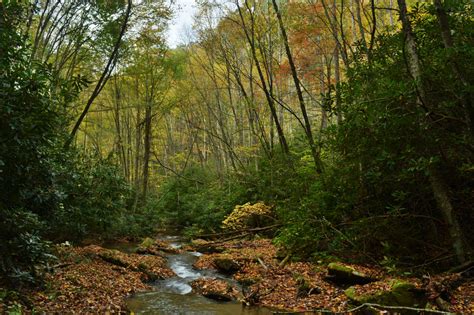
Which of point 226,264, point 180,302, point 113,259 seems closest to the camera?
point 180,302

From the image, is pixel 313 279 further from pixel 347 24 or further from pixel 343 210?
pixel 347 24

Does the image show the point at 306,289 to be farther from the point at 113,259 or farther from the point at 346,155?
the point at 113,259

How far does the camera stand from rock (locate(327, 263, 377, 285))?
21.2 ft

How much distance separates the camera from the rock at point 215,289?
732 centimetres

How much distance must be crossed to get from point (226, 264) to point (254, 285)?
2.16 meters

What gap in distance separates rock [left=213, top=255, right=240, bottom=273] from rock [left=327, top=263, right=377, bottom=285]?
334 centimetres

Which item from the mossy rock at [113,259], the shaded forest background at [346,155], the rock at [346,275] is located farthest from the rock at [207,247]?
the rock at [346,275]

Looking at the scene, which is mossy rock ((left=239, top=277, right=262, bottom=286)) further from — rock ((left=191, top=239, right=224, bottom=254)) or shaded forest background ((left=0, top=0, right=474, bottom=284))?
rock ((left=191, top=239, right=224, bottom=254))

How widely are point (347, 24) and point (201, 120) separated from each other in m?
14.1

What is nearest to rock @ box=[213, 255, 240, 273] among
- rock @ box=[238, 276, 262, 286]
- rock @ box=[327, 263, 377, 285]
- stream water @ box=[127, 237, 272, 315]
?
stream water @ box=[127, 237, 272, 315]

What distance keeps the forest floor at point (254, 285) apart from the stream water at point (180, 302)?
0.25m

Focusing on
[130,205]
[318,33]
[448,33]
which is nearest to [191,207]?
[130,205]

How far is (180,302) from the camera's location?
7.27 metres

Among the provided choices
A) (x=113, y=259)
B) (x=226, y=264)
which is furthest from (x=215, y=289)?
(x=113, y=259)
